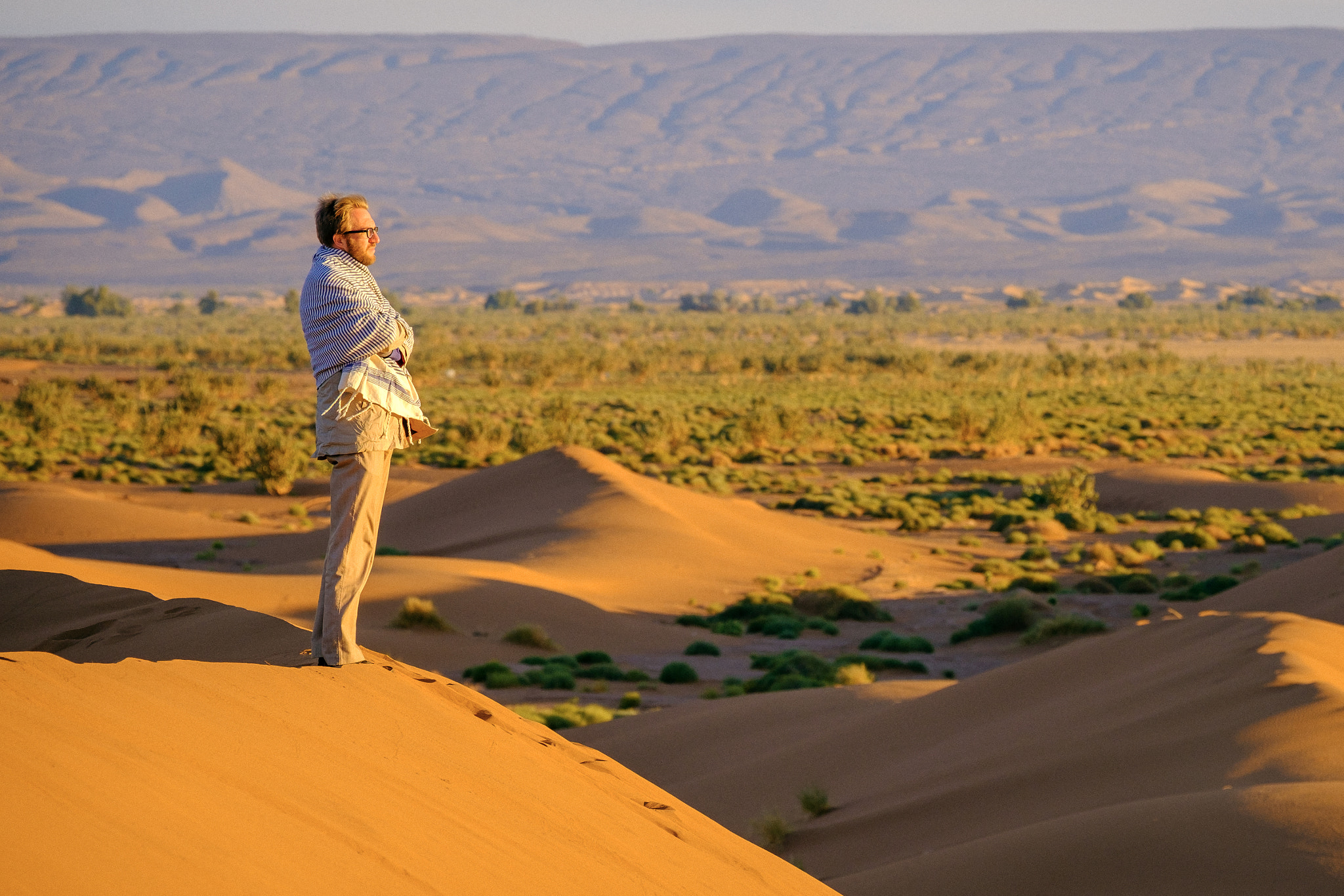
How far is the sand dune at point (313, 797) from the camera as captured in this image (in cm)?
341

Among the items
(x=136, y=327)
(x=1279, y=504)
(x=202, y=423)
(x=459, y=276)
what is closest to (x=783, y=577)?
(x=1279, y=504)

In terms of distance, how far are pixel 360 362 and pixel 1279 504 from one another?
24.8m

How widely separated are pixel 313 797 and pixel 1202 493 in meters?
25.8

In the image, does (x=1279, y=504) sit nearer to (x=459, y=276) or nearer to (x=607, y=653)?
(x=607, y=653)

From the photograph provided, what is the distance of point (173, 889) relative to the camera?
3.26m

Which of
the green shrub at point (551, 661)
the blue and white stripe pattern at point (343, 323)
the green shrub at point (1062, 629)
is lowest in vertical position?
the green shrub at point (551, 661)

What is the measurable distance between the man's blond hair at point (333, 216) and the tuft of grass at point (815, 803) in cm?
469

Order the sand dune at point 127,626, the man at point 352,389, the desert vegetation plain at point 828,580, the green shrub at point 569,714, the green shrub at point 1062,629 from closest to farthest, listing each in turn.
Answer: the man at point 352,389
the sand dune at point 127,626
the desert vegetation plain at point 828,580
the green shrub at point 569,714
the green shrub at point 1062,629

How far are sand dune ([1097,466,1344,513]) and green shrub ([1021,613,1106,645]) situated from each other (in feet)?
43.4

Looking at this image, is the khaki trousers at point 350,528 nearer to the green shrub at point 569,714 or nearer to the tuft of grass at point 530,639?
the green shrub at point 569,714

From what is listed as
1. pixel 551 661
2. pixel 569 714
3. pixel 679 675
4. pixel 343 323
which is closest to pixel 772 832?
pixel 569 714

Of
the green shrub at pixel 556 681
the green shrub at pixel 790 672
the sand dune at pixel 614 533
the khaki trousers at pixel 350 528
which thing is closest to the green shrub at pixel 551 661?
the green shrub at pixel 556 681

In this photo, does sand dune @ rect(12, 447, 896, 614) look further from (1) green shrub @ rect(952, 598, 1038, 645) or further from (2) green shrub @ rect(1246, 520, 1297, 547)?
(2) green shrub @ rect(1246, 520, 1297, 547)

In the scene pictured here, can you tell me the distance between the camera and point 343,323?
526 cm
